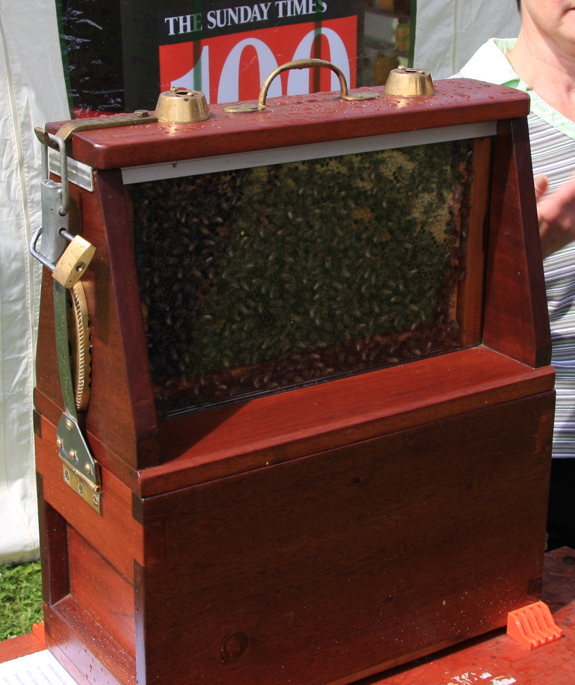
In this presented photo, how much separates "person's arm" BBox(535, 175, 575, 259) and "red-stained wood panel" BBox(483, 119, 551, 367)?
204mm

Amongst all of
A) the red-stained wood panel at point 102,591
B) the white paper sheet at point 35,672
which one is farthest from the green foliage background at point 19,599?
the red-stained wood panel at point 102,591

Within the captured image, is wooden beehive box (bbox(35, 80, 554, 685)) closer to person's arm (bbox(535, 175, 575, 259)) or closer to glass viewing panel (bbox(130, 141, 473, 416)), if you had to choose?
glass viewing panel (bbox(130, 141, 473, 416))

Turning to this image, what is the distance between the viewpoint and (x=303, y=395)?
3.87 ft

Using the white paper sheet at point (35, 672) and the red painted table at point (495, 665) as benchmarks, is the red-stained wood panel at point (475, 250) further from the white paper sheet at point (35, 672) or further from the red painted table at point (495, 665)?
the white paper sheet at point (35, 672)

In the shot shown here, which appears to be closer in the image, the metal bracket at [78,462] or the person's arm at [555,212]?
the metal bracket at [78,462]

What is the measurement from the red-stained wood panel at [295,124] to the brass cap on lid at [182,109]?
14 millimetres

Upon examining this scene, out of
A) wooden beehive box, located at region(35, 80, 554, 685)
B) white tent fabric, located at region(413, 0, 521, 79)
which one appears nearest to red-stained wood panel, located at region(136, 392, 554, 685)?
wooden beehive box, located at region(35, 80, 554, 685)

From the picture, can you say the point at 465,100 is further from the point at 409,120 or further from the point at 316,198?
the point at 316,198

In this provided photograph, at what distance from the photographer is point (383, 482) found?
1143mm

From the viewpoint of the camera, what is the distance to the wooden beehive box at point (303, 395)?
3.25 ft

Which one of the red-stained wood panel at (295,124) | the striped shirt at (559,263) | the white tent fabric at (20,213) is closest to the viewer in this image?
the red-stained wood panel at (295,124)

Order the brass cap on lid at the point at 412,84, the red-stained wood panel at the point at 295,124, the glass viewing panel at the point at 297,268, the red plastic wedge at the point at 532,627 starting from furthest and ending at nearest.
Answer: the red plastic wedge at the point at 532,627 < the brass cap on lid at the point at 412,84 < the glass viewing panel at the point at 297,268 < the red-stained wood panel at the point at 295,124

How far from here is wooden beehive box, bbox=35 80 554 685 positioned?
99cm

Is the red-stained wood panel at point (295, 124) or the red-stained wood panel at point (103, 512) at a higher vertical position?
the red-stained wood panel at point (295, 124)
